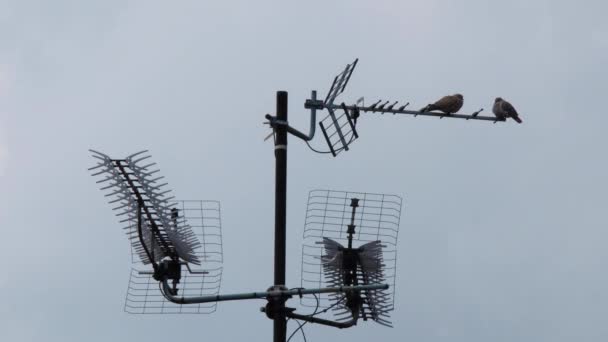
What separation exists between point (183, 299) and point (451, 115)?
3.70m

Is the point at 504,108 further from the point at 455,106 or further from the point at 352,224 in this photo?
the point at 352,224

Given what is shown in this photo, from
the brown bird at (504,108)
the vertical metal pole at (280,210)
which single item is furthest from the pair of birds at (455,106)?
the vertical metal pole at (280,210)

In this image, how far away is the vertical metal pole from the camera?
8773 mm

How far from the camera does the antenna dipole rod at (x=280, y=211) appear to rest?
345 inches

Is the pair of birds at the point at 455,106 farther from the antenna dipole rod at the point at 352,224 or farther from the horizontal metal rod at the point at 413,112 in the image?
the antenna dipole rod at the point at 352,224

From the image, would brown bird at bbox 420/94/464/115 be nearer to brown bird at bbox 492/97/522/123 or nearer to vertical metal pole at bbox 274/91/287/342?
brown bird at bbox 492/97/522/123

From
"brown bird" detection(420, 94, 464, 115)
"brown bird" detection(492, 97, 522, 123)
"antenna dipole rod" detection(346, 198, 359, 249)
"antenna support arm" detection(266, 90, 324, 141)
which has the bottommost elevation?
"antenna dipole rod" detection(346, 198, 359, 249)

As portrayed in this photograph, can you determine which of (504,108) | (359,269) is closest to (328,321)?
(359,269)

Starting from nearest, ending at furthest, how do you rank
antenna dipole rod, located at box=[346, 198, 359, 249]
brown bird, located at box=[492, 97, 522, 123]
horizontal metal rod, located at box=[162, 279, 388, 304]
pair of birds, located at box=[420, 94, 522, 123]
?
horizontal metal rod, located at box=[162, 279, 388, 304] < antenna dipole rod, located at box=[346, 198, 359, 249] < pair of birds, located at box=[420, 94, 522, 123] < brown bird, located at box=[492, 97, 522, 123]

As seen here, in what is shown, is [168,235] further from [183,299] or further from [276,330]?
[276,330]

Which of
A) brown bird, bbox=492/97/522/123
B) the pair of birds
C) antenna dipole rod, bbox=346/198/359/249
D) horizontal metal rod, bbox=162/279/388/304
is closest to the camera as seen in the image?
horizontal metal rod, bbox=162/279/388/304

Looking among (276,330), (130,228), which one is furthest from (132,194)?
(276,330)

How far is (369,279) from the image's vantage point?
9.75m

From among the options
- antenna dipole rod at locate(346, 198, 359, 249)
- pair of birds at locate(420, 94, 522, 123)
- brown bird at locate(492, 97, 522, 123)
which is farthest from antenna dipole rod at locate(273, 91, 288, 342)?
brown bird at locate(492, 97, 522, 123)
